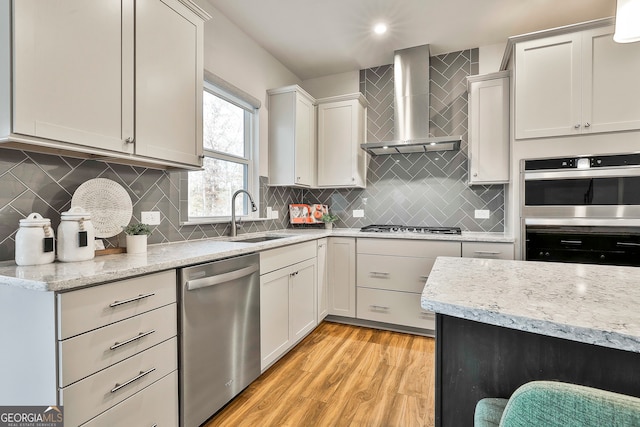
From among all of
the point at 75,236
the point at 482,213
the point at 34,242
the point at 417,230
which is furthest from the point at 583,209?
the point at 34,242

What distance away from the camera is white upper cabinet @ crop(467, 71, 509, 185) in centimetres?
275

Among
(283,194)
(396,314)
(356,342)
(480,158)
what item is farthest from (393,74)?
(356,342)

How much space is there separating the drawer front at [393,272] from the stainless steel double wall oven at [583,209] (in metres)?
0.84

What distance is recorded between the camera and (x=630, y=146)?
220 cm

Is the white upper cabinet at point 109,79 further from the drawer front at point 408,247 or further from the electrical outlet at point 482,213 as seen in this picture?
the electrical outlet at point 482,213

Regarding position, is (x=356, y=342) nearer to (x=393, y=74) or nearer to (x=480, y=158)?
(x=480, y=158)

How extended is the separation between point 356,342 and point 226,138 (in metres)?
2.17

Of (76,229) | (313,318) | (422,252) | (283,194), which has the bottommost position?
(313,318)

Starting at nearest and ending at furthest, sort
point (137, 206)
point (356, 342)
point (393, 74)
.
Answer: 1. point (137, 206)
2. point (356, 342)
3. point (393, 74)

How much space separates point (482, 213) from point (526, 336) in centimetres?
262

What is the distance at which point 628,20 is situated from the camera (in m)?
1.05

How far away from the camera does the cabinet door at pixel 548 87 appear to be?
2.32 meters

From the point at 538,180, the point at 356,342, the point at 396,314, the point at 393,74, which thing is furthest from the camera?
the point at 393,74

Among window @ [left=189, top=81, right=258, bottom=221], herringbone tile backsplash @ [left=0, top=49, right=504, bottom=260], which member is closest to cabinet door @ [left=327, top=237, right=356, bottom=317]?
herringbone tile backsplash @ [left=0, top=49, right=504, bottom=260]
